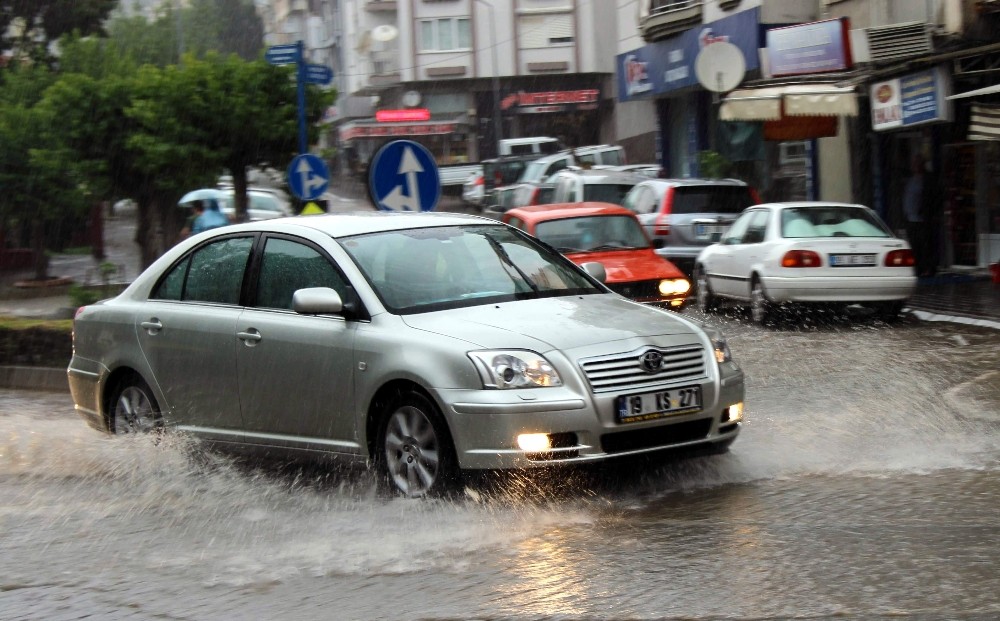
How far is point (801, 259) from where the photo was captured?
1628 centimetres

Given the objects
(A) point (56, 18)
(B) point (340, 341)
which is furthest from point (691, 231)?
(A) point (56, 18)

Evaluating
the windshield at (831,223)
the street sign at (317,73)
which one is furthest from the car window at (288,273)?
the street sign at (317,73)

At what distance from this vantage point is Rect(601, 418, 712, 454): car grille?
6.81 meters

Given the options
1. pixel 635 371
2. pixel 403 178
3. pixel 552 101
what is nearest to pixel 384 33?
pixel 552 101

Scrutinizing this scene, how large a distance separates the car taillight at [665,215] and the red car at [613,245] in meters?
4.28

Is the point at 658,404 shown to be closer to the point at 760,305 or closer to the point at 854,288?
the point at 854,288

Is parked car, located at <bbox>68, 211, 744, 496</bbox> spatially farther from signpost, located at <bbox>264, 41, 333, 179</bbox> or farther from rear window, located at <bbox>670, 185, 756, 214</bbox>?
rear window, located at <bbox>670, 185, 756, 214</bbox>

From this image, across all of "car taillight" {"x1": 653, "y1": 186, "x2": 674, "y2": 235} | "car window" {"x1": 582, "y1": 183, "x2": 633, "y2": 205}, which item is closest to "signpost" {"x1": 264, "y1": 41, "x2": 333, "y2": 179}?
"car taillight" {"x1": 653, "y1": 186, "x2": 674, "y2": 235}

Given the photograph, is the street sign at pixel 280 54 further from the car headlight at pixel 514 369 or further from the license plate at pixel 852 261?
the car headlight at pixel 514 369

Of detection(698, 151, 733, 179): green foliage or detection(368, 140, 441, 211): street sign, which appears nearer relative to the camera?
detection(368, 140, 441, 211): street sign

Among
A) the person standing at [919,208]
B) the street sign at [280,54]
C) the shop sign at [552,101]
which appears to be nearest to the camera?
the street sign at [280,54]

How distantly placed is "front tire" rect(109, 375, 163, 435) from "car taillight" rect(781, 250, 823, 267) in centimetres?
923

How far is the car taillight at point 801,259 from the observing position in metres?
16.2

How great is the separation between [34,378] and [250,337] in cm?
761
